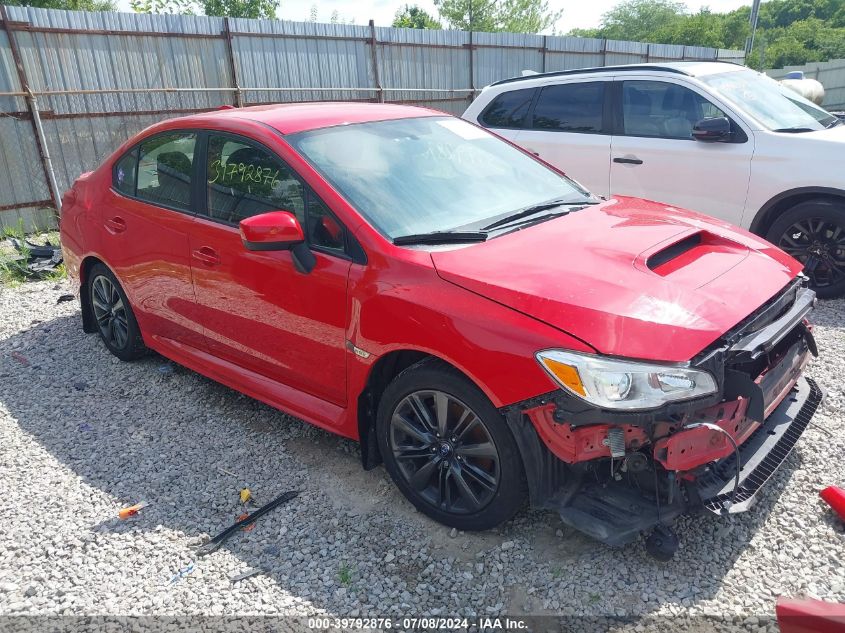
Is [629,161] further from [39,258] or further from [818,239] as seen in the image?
[39,258]

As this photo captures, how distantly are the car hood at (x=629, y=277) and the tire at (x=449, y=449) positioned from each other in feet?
1.46

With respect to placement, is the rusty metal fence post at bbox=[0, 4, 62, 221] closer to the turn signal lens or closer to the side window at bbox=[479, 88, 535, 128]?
the side window at bbox=[479, 88, 535, 128]

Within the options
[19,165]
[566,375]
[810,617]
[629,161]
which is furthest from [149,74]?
[810,617]

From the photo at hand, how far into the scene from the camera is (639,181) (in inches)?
243

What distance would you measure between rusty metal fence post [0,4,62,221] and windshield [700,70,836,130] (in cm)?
804

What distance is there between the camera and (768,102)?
19.4 feet

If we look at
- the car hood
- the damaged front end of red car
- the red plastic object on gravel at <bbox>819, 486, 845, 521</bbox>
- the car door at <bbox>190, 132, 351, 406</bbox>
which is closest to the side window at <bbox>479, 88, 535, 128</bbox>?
the car hood

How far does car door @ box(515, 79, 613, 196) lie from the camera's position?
643 cm

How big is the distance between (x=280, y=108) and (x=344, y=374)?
1778 millimetres

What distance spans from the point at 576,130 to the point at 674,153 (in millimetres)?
1106

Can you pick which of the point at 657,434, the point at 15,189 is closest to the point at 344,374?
the point at 657,434

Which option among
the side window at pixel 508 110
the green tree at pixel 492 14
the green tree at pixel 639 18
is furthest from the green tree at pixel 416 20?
the side window at pixel 508 110

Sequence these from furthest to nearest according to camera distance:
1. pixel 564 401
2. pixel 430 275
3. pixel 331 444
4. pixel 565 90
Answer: pixel 565 90 → pixel 331 444 → pixel 430 275 → pixel 564 401

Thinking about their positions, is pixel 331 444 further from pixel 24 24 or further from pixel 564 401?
pixel 24 24
